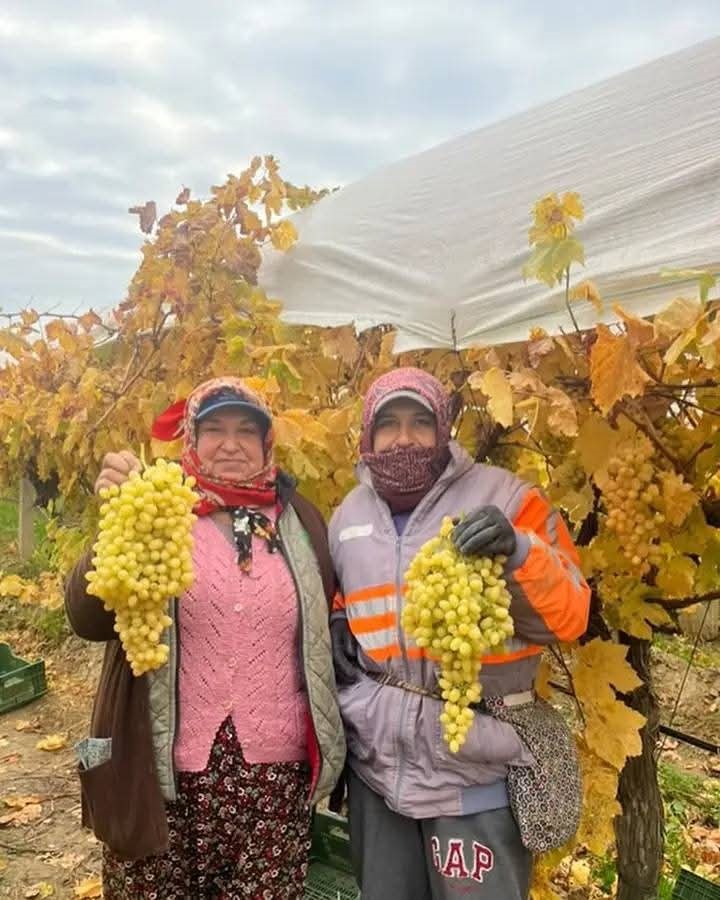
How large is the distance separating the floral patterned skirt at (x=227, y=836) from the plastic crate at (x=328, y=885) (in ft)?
3.18

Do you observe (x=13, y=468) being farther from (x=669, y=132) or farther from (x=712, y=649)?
(x=669, y=132)

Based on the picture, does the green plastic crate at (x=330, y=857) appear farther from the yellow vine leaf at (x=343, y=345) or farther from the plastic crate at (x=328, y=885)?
the yellow vine leaf at (x=343, y=345)

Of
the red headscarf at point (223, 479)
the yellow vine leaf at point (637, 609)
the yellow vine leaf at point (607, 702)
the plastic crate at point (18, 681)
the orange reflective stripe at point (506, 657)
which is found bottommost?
the plastic crate at point (18, 681)

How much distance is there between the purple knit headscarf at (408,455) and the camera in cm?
193

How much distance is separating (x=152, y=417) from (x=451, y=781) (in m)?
1.80

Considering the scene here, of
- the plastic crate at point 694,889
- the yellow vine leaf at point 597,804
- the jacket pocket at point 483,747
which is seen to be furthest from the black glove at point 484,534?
the plastic crate at point 694,889

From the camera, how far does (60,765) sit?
492cm

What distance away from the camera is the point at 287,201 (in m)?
3.18

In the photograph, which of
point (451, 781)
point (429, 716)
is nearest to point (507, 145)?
point (429, 716)

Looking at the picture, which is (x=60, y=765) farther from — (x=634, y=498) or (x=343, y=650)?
(x=634, y=498)

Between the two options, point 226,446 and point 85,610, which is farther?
point 226,446

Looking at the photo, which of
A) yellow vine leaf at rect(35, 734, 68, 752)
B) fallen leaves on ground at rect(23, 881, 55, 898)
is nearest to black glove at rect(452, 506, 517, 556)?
fallen leaves on ground at rect(23, 881, 55, 898)

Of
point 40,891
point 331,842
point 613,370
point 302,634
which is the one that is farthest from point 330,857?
point 613,370

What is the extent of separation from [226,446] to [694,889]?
7.12ft
